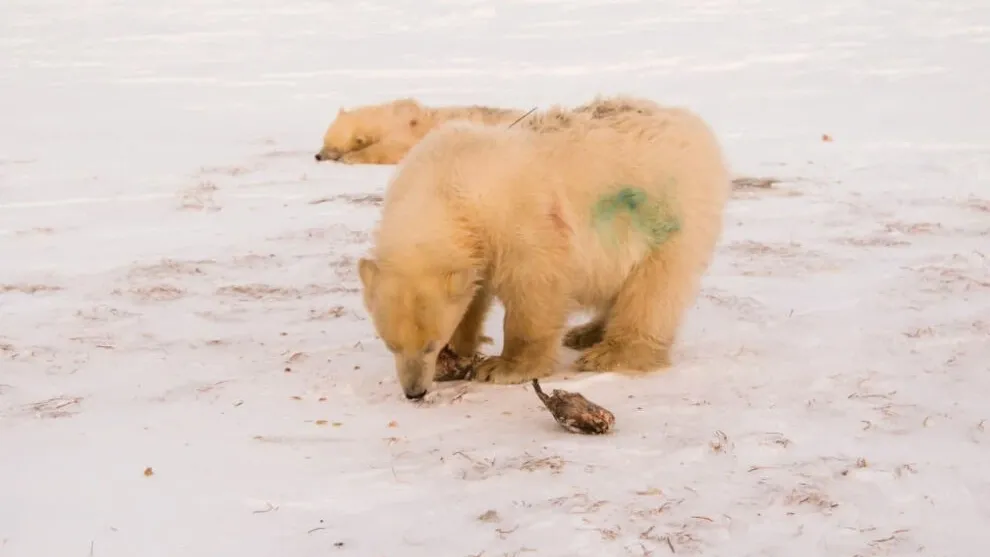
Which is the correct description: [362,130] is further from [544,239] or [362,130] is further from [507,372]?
[544,239]

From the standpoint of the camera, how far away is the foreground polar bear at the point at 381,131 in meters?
10.8

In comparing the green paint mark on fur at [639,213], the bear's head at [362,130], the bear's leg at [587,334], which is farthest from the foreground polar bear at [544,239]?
the bear's head at [362,130]

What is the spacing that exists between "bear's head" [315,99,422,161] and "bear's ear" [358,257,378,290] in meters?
6.64

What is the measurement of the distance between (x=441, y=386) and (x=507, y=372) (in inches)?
12.0

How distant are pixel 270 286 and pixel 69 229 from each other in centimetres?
238

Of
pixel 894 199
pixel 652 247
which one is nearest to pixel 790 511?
pixel 652 247

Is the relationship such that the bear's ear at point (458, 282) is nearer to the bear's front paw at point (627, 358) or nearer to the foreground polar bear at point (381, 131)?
the bear's front paw at point (627, 358)

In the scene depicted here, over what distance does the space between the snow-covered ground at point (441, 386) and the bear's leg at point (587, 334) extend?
0.47 metres

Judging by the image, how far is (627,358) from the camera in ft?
15.9

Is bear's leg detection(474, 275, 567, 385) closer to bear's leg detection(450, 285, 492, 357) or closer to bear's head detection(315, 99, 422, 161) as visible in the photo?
bear's leg detection(450, 285, 492, 357)

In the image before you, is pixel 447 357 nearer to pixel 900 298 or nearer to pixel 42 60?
pixel 900 298

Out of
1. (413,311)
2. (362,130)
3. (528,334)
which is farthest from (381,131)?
(413,311)

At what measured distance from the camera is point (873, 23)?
20000 millimetres

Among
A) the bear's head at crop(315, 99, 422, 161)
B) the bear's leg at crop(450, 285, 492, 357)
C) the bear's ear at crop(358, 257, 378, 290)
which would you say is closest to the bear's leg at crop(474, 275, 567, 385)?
the bear's leg at crop(450, 285, 492, 357)
